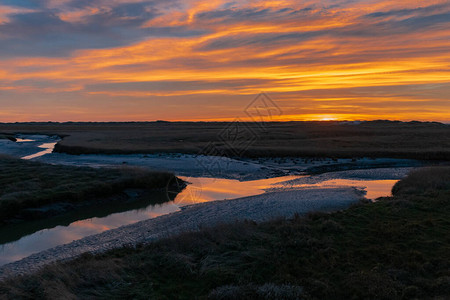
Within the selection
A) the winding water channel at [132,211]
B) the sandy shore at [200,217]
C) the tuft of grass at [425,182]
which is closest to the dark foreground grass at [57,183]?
the winding water channel at [132,211]

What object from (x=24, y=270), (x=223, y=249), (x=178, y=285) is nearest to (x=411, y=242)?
(x=223, y=249)

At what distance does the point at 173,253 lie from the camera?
1206cm

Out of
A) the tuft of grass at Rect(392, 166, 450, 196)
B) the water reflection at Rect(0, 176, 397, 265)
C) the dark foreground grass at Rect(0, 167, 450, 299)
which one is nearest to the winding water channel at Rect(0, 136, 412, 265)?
the water reflection at Rect(0, 176, 397, 265)

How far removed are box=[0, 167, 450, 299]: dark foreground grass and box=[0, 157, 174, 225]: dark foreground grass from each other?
11854mm

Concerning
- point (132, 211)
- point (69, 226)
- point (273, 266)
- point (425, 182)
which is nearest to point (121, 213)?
point (132, 211)

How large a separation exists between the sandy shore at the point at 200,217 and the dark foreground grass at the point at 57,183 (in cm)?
719

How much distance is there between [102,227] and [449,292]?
54.4 feet

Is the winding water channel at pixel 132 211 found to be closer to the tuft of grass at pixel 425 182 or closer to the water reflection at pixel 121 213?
the water reflection at pixel 121 213

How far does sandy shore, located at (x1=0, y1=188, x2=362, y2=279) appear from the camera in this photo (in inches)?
573

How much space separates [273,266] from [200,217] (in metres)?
9.23

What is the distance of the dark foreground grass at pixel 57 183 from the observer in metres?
21.9

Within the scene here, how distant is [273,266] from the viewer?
10.8 m

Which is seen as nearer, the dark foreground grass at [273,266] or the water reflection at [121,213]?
the dark foreground grass at [273,266]

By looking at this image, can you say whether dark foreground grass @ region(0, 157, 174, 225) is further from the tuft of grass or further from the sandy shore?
the tuft of grass
